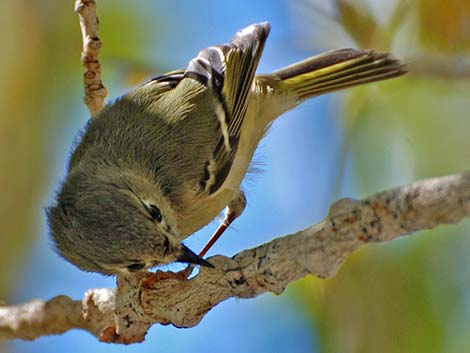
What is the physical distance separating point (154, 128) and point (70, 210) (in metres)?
0.55


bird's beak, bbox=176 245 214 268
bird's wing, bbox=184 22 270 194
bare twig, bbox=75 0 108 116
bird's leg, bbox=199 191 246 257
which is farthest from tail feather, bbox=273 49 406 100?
bird's beak, bbox=176 245 214 268

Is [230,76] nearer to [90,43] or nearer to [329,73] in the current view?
[329,73]

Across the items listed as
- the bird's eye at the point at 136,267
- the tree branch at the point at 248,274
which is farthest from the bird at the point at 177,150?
the tree branch at the point at 248,274

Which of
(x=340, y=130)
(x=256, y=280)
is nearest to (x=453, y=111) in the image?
(x=340, y=130)

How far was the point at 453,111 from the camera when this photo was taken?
3.06m

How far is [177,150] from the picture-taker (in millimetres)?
3012

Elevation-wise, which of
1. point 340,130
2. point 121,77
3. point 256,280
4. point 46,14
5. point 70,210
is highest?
point 46,14

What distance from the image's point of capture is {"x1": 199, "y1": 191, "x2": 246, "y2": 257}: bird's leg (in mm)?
3367

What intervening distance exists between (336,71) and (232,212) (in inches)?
30.6

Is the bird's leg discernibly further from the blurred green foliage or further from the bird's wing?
the blurred green foliage

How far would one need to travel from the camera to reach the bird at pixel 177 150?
8.38 ft

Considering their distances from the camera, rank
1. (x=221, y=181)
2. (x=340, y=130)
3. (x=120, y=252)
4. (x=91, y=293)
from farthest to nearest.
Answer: (x=340, y=130) < (x=221, y=181) < (x=91, y=293) < (x=120, y=252)

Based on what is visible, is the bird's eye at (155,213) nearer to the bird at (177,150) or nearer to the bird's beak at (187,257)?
the bird at (177,150)

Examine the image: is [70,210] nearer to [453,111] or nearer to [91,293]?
[91,293]
